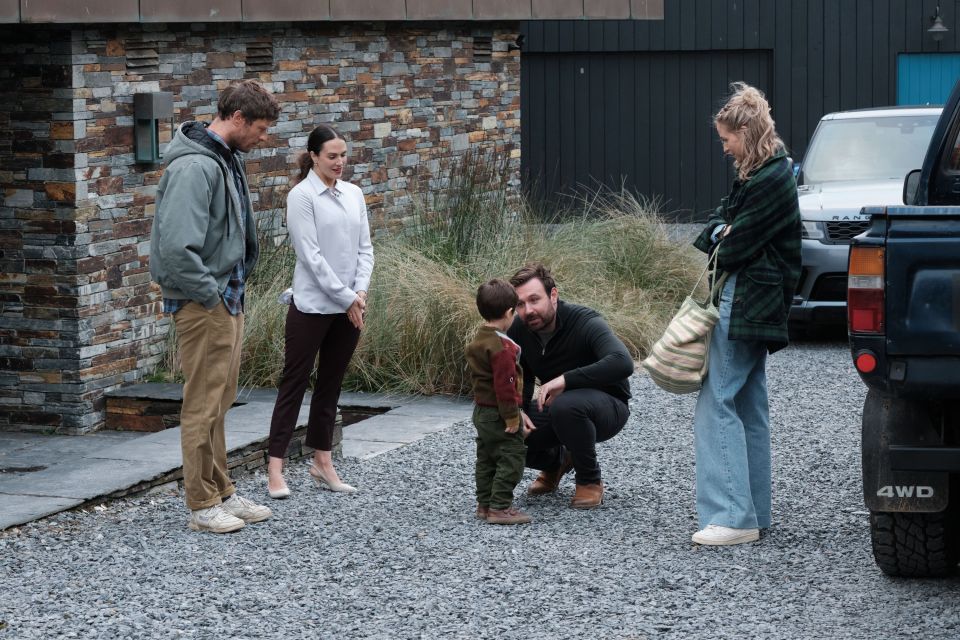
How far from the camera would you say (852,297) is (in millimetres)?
4707

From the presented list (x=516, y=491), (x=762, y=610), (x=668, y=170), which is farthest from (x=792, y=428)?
(x=668, y=170)

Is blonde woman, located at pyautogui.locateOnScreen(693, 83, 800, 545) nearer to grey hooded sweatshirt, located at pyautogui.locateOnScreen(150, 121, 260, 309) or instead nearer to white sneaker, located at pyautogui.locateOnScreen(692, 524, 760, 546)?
white sneaker, located at pyautogui.locateOnScreen(692, 524, 760, 546)

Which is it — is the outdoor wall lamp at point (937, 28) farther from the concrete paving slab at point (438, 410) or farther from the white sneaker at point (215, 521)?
the white sneaker at point (215, 521)

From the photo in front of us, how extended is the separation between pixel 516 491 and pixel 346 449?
135cm

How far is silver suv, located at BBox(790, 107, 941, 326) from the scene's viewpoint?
10.9 metres

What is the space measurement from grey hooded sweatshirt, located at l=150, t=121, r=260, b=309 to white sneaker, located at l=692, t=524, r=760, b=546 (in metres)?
2.12

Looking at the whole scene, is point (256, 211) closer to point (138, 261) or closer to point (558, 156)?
point (138, 261)

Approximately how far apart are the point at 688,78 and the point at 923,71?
10.1ft

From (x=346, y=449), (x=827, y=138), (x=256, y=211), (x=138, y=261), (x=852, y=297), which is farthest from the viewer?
(x=827, y=138)

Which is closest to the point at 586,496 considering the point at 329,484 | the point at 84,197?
the point at 329,484

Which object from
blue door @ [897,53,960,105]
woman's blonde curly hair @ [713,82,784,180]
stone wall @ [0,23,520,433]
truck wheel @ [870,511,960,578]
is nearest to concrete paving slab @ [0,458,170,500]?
stone wall @ [0,23,520,433]

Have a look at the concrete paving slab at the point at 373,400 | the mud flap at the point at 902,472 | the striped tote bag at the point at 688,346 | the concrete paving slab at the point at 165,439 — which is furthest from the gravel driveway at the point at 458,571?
the concrete paving slab at the point at 373,400

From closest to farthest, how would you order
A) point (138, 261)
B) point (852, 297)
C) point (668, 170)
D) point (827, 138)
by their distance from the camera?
point (852, 297) → point (138, 261) → point (827, 138) → point (668, 170)

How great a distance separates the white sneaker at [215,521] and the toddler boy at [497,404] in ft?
3.39
